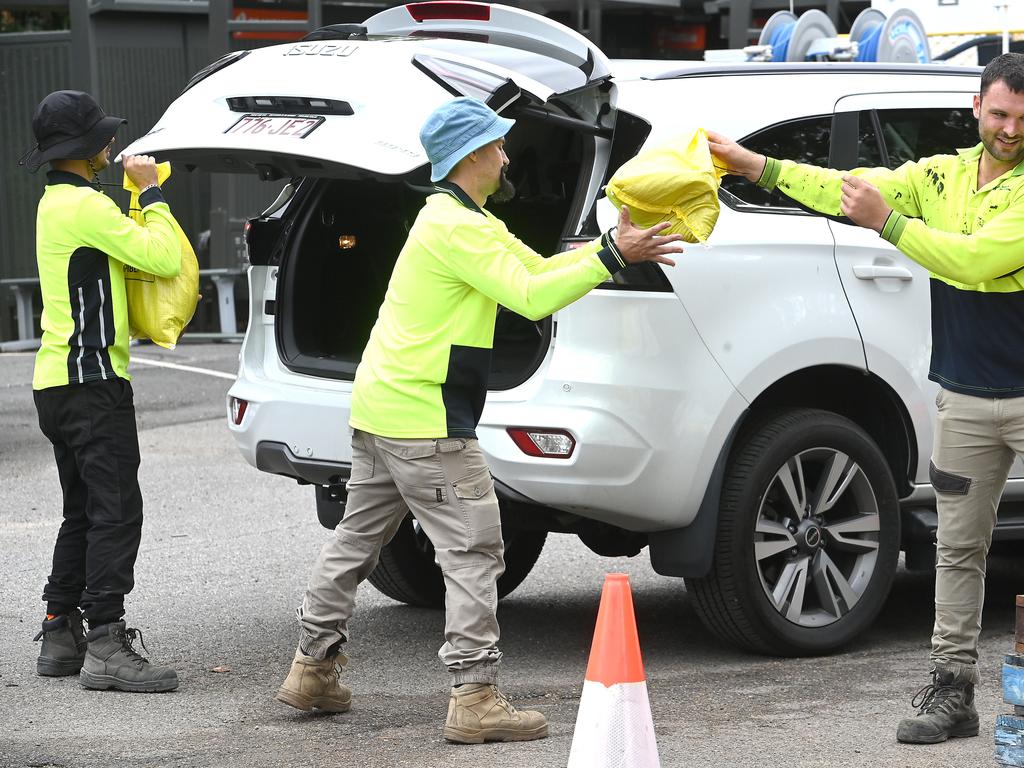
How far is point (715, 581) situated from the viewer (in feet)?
18.4

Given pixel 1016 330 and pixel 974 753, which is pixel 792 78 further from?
pixel 974 753

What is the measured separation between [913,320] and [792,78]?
3.21 ft

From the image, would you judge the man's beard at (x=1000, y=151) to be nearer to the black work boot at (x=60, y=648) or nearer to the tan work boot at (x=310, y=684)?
the tan work boot at (x=310, y=684)

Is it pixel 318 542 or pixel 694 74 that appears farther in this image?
pixel 318 542

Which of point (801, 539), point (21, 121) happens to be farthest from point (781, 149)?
point (21, 121)

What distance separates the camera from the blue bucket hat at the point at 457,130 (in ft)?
15.6

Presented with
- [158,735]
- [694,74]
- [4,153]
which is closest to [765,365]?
[694,74]

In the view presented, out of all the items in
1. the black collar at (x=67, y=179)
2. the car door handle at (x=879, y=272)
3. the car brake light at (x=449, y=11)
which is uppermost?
the car brake light at (x=449, y=11)

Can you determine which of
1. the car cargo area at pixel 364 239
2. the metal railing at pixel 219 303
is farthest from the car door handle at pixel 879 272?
the metal railing at pixel 219 303

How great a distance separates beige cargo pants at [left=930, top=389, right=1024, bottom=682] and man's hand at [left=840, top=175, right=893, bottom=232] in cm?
70

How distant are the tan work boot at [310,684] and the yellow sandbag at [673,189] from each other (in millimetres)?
1712

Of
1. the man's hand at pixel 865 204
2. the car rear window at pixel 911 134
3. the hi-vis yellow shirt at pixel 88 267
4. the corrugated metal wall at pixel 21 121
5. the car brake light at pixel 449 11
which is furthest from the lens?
the corrugated metal wall at pixel 21 121

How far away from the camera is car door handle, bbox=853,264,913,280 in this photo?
18.9 ft

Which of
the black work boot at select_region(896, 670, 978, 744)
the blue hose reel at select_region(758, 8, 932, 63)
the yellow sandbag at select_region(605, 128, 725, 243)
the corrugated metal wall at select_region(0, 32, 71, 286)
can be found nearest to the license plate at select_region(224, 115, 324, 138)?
the yellow sandbag at select_region(605, 128, 725, 243)
